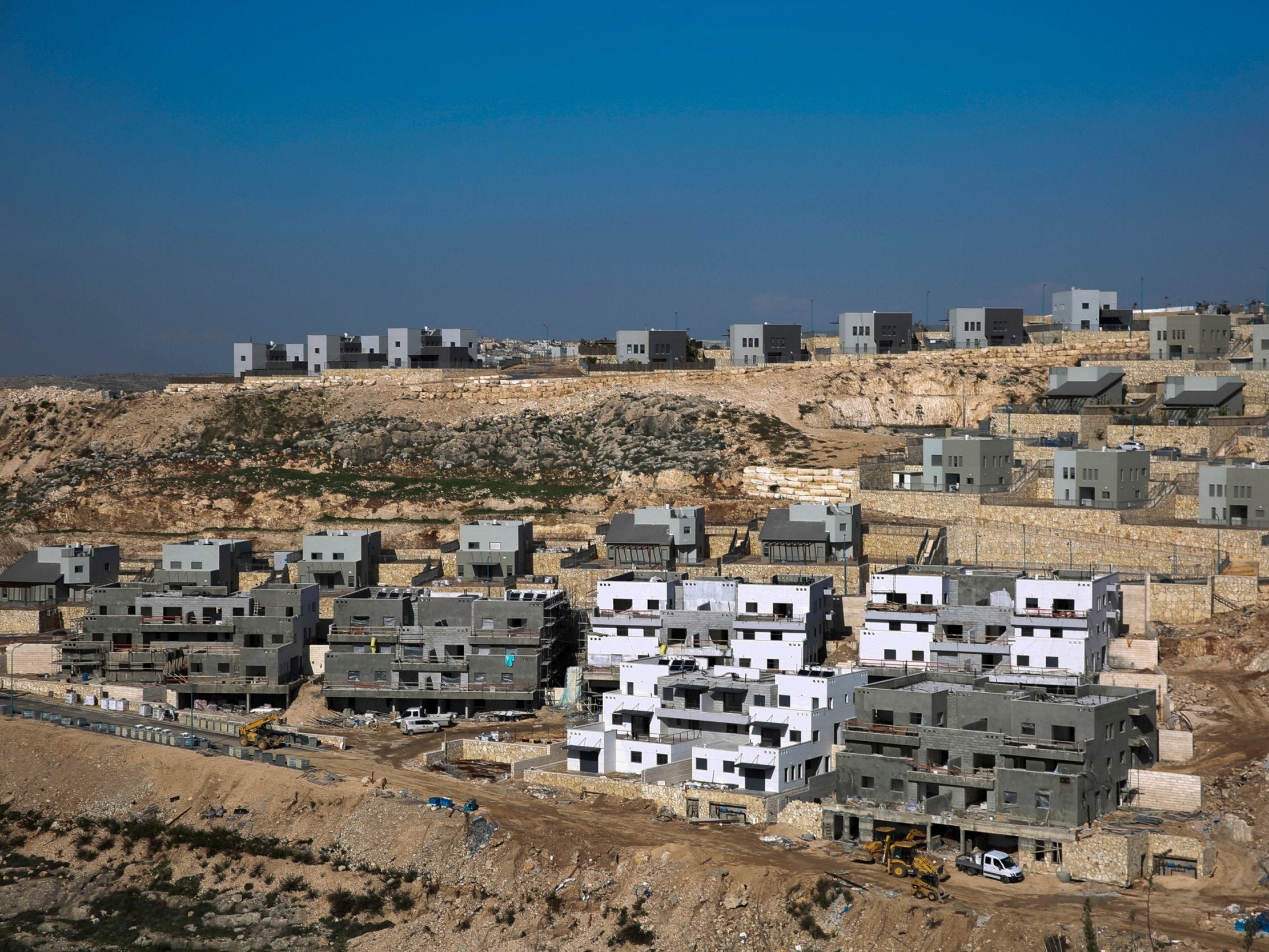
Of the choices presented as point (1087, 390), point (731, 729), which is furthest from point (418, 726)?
point (1087, 390)

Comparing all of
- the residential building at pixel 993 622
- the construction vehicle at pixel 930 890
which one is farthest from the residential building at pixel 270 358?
the construction vehicle at pixel 930 890

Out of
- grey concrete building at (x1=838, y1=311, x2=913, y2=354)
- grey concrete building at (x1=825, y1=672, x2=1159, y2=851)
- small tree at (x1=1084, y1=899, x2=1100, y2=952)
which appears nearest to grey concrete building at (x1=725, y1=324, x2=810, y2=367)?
grey concrete building at (x1=838, y1=311, x2=913, y2=354)


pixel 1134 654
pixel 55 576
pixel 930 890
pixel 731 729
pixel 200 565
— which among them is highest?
pixel 200 565

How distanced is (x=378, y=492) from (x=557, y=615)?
1026 inches

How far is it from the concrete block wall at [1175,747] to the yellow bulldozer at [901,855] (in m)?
9.26

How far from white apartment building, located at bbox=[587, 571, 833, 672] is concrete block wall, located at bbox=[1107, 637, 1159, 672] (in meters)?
Result: 9.56

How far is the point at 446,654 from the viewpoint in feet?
204

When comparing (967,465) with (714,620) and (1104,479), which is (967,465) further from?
(714,620)

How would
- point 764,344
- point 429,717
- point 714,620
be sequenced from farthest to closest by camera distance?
point 764,344 → point 714,620 → point 429,717

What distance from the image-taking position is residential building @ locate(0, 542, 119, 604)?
73.7 meters

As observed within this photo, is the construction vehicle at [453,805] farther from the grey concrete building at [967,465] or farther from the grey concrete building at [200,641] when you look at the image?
the grey concrete building at [967,465]

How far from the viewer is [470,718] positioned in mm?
60969

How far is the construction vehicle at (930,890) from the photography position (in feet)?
135

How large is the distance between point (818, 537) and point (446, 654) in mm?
15691
